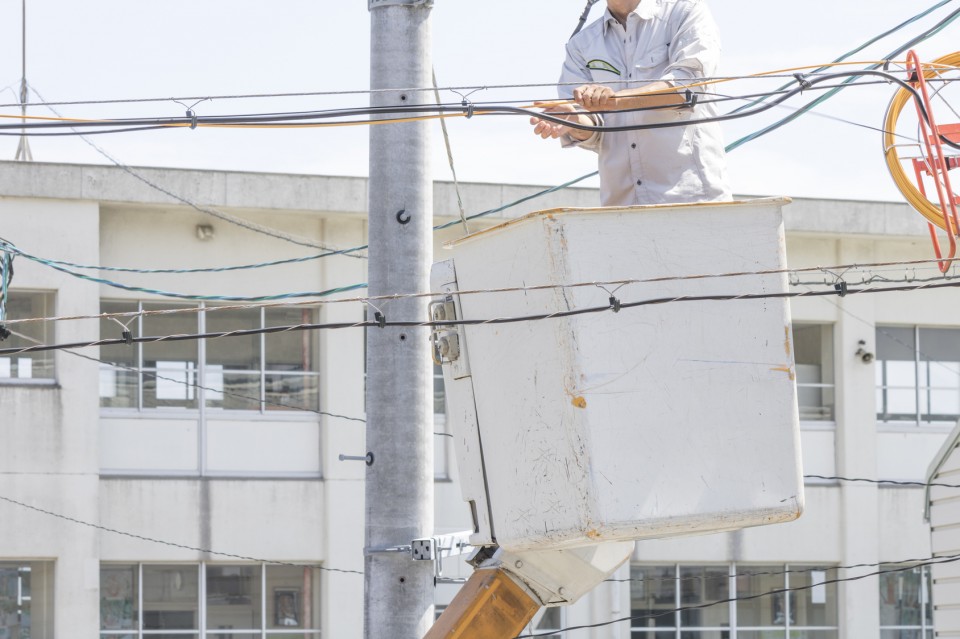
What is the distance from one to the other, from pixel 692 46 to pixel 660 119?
1.10 feet

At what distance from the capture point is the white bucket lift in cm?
601

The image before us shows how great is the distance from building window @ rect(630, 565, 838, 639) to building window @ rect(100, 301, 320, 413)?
5.11m

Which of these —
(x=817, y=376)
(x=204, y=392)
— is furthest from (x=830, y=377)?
(x=204, y=392)

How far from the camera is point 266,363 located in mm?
19453

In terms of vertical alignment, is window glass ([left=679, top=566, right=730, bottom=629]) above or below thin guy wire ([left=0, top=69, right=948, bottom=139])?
below

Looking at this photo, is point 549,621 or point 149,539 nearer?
point 149,539

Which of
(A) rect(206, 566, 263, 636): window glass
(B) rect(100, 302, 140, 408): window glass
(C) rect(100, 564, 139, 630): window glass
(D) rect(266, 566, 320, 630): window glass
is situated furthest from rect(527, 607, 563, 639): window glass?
(B) rect(100, 302, 140, 408): window glass

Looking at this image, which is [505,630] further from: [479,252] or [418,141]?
[418,141]

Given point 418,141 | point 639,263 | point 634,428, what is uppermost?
point 418,141

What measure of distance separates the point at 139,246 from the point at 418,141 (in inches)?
471

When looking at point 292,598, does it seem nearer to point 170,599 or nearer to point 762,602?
point 170,599

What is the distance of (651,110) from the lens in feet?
22.0

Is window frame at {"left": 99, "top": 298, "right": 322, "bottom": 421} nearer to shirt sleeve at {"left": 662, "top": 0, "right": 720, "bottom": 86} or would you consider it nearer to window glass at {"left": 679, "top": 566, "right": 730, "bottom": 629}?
window glass at {"left": 679, "top": 566, "right": 730, "bottom": 629}

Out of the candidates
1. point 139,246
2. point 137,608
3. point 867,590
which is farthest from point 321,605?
point 867,590
